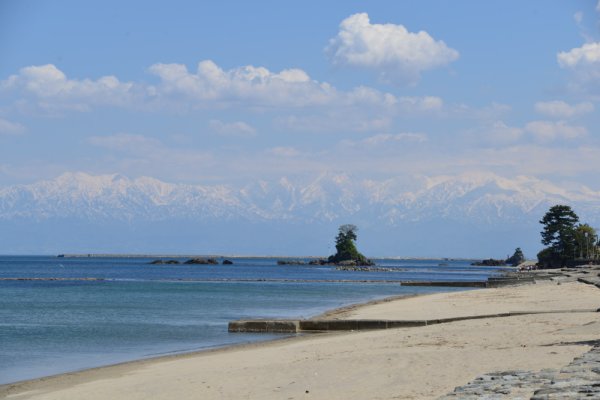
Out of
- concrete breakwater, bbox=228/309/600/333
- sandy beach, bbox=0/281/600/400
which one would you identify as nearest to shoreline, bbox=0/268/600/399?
sandy beach, bbox=0/281/600/400

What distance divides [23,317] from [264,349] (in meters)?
24.1

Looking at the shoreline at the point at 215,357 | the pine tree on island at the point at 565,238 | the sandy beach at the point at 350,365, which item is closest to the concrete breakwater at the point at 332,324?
the shoreline at the point at 215,357

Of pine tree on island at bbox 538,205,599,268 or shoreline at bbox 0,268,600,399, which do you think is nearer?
shoreline at bbox 0,268,600,399

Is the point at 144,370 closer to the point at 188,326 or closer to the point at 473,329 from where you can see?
the point at 473,329

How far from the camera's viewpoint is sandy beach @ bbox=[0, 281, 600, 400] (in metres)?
17.2

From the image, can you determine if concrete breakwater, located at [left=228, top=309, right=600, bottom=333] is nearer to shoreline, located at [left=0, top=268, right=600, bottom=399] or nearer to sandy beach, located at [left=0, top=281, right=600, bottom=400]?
shoreline, located at [left=0, top=268, right=600, bottom=399]

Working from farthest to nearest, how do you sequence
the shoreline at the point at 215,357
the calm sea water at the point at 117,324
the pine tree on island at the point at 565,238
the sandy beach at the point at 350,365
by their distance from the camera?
1. the pine tree on island at the point at 565,238
2. the calm sea water at the point at 117,324
3. the shoreline at the point at 215,357
4. the sandy beach at the point at 350,365

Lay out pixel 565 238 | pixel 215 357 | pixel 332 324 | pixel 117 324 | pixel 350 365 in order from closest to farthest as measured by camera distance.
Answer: pixel 350 365 < pixel 215 357 < pixel 332 324 < pixel 117 324 < pixel 565 238

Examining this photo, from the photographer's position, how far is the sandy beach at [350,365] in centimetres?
1723

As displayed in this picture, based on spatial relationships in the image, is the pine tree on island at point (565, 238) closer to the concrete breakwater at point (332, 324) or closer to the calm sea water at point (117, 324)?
the calm sea water at point (117, 324)

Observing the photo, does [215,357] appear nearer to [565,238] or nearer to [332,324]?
[332,324]

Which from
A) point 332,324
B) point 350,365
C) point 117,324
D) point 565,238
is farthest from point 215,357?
point 565,238

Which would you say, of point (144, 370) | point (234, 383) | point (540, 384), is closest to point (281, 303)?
point (144, 370)

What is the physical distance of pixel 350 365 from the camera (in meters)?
20.6
